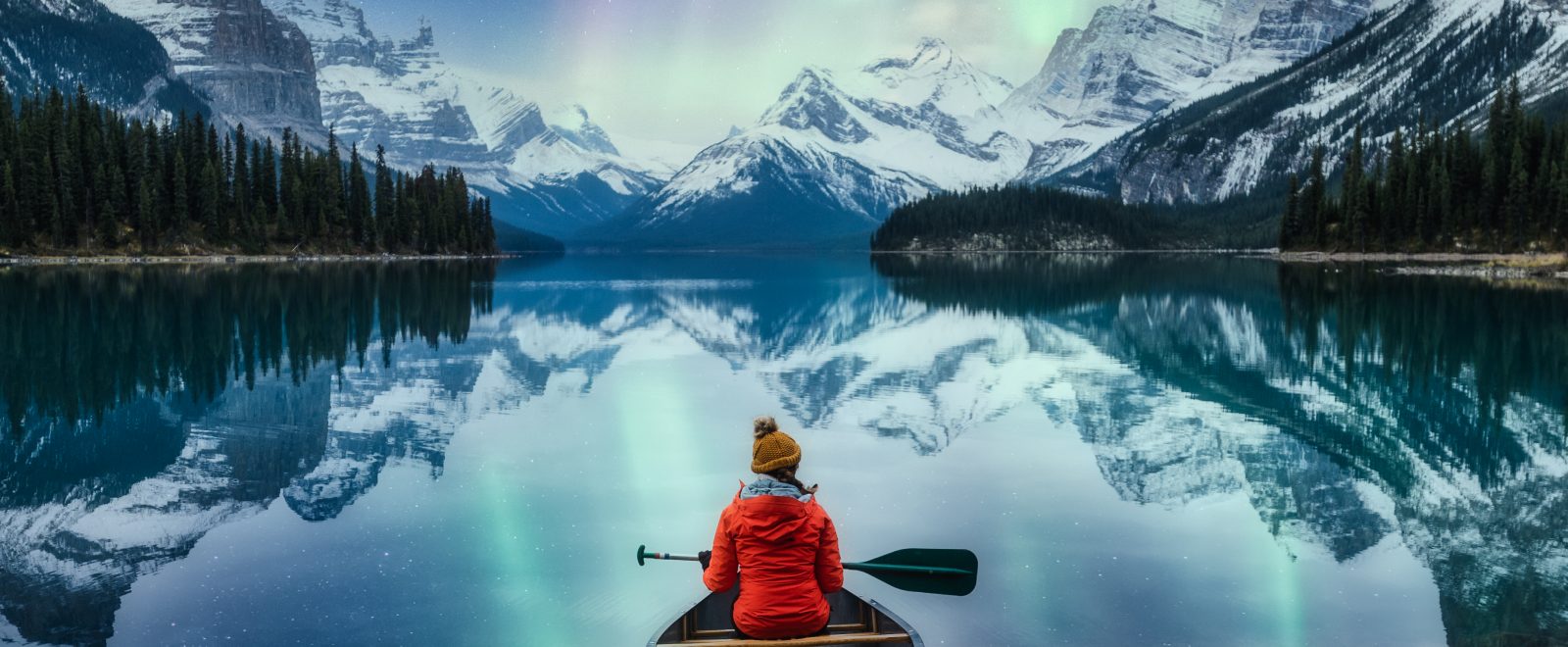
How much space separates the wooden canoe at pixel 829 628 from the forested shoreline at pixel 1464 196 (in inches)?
5051

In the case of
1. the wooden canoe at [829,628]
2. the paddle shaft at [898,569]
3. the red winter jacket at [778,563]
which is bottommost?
the wooden canoe at [829,628]

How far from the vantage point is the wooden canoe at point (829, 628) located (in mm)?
11492

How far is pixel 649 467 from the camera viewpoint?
77.6ft

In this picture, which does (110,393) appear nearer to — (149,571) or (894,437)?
(149,571)

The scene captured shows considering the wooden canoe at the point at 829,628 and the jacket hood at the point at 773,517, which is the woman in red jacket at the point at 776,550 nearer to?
the jacket hood at the point at 773,517

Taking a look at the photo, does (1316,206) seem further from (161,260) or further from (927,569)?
(927,569)

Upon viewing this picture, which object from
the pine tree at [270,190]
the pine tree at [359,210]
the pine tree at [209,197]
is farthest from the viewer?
the pine tree at [359,210]

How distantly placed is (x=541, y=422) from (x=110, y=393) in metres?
13.1

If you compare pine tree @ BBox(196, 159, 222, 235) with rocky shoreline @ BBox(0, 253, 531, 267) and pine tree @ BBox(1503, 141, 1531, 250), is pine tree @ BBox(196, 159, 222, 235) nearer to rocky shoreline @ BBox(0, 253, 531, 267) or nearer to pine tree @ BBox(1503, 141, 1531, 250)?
rocky shoreline @ BBox(0, 253, 531, 267)

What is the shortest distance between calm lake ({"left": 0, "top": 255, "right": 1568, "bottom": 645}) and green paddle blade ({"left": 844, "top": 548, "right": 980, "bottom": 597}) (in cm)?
87

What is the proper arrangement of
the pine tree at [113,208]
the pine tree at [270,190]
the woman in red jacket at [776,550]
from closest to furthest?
the woman in red jacket at [776,550], the pine tree at [113,208], the pine tree at [270,190]

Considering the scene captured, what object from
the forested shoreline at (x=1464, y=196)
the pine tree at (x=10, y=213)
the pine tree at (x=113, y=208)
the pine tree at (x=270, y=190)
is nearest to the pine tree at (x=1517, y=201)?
the forested shoreline at (x=1464, y=196)

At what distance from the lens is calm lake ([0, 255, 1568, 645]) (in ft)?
47.7

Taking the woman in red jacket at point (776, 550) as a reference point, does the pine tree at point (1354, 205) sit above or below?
above
